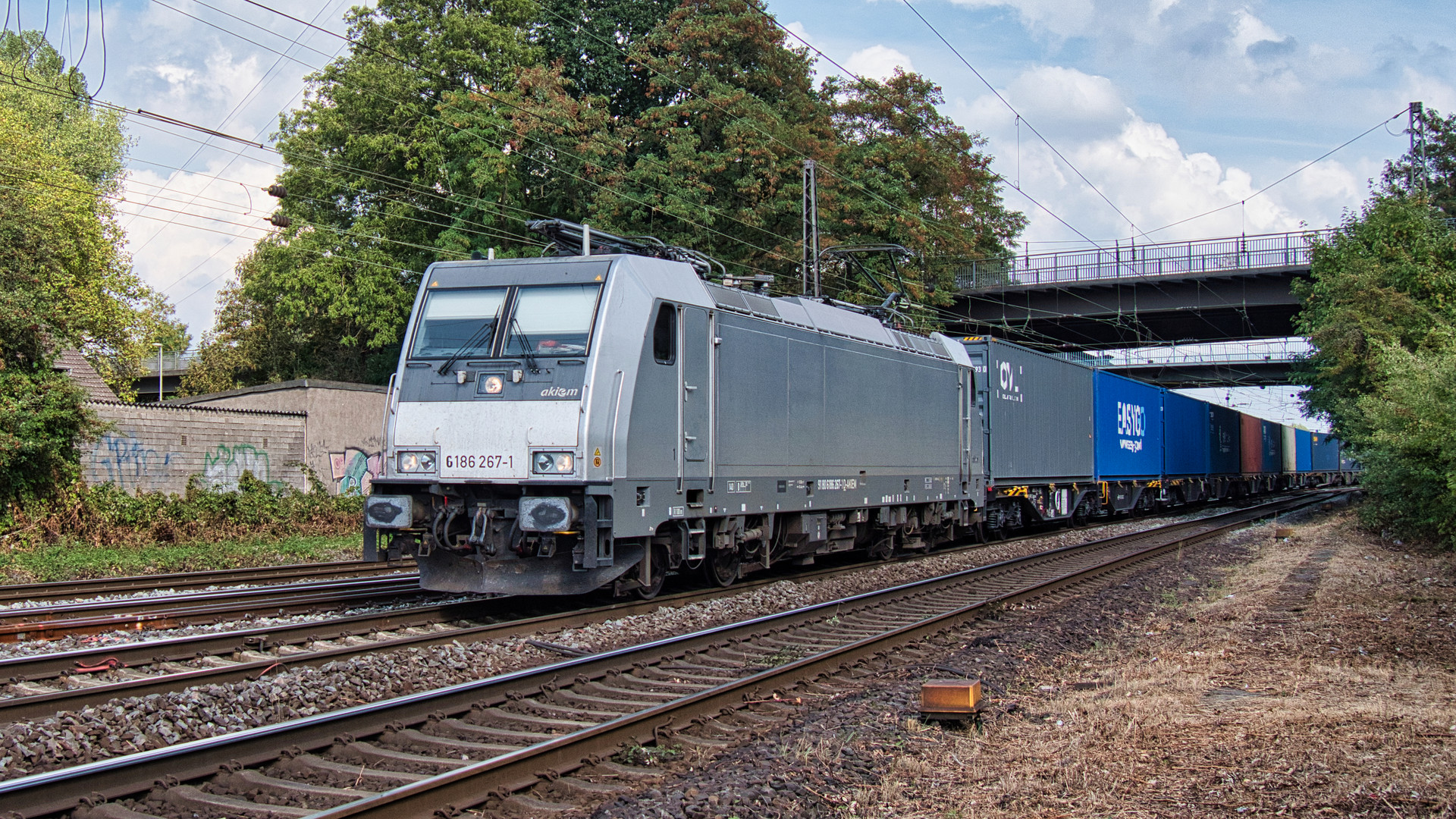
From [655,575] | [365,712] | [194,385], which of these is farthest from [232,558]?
[194,385]

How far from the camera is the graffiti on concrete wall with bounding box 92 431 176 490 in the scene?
20.5 metres

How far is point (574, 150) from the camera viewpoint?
103ft

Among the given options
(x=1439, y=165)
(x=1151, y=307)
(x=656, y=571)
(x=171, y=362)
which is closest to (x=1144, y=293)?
(x=1151, y=307)

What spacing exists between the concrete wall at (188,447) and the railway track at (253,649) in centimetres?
1221

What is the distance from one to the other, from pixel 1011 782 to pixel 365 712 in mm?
3634

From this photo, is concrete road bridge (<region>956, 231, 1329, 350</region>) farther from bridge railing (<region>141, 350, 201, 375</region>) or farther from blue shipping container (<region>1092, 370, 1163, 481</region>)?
bridge railing (<region>141, 350, 201, 375</region>)

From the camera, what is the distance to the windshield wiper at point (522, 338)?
34.9 ft

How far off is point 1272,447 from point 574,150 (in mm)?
34685

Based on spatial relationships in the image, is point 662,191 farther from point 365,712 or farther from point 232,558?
point 365,712

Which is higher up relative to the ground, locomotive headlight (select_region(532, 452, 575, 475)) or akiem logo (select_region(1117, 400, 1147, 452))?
akiem logo (select_region(1117, 400, 1147, 452))

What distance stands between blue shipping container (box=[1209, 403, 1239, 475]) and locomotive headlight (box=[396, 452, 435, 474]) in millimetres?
31824

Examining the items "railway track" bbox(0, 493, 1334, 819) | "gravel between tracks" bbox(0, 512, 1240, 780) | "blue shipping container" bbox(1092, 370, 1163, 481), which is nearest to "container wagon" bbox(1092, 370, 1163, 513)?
"blue shipping container" bbox(1092, 370, 1163, 481)

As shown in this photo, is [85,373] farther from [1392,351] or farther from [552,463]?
[1392,351]

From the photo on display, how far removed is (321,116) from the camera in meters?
34.5
